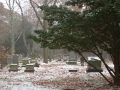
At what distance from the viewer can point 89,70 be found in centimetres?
1483

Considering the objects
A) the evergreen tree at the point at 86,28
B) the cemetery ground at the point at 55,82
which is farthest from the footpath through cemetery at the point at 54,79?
the evergreen tree at the point at 86,28

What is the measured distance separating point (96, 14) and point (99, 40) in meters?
1.26

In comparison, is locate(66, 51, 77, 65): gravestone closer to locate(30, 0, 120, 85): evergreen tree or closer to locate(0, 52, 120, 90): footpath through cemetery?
locate(0, 52, 120, 90): footpath through cemetery

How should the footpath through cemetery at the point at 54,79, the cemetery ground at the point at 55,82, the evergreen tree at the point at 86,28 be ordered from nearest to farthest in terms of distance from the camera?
the evergreen tree at the point at 86,28, the cemetery ground at the point at 55,82, the footpath through cemetery at the point at 54,79

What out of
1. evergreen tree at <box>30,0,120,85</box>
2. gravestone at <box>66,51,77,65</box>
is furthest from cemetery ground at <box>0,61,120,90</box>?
gravestone at <box>66,51,77,65</box>

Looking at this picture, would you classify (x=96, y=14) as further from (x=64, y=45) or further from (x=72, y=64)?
(x=72, y=64)

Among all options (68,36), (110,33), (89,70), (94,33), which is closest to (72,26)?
(68,36)

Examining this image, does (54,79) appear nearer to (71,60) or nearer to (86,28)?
(86,28)

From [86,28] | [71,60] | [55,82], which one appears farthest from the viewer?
[71,60]

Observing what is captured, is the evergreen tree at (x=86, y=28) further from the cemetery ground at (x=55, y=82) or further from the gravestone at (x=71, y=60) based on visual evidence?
the gravestone at (x=71, y=60)

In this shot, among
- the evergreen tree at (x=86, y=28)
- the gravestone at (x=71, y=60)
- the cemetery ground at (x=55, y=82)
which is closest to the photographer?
the evergreen tree at (x=86, y=28)

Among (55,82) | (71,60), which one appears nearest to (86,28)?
(55,82)

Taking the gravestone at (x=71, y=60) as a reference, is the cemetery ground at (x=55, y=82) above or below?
below

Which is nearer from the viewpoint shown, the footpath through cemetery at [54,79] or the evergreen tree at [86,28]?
the evergreen tree at [86,28]
